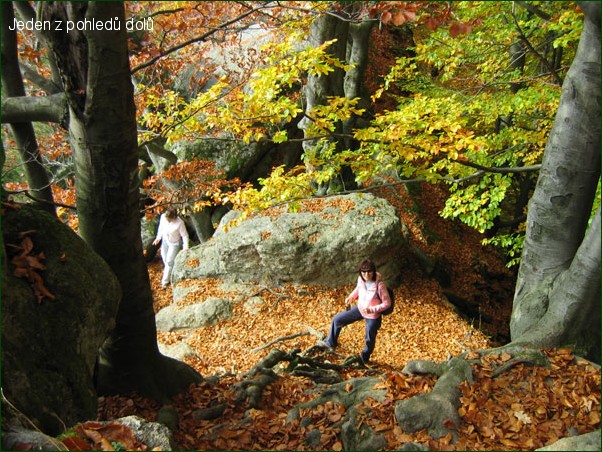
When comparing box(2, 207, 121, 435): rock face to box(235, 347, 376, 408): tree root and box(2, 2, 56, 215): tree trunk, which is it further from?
box(235, 347, 376, 408): tree root

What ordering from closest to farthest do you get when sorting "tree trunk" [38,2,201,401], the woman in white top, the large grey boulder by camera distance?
the large grey boulder → "tree trunk" [38,2,201,401] → the woman in white top

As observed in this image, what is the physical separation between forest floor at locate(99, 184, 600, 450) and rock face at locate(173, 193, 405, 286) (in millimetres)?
380

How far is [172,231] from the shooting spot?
10.7 m

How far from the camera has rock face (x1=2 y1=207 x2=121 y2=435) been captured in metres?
2.86

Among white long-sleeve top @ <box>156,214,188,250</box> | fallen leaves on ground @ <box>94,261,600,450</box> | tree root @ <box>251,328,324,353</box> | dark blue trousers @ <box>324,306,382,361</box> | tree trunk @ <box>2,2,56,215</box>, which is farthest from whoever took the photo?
white long-sleeve top @ <box>156,214,188,250</box>

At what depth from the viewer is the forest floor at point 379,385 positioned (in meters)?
3.36

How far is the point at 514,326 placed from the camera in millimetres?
5039

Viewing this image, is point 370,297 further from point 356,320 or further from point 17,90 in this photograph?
point 17,90

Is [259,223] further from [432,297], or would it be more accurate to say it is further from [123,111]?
[123,111]

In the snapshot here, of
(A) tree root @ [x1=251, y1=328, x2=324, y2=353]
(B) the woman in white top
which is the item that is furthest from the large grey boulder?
(B) the woman in white top

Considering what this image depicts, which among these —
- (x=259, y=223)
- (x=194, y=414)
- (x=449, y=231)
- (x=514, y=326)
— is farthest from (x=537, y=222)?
(x=449, y=231)

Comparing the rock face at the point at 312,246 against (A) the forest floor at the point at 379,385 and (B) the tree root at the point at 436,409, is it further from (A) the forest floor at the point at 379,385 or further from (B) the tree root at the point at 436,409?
(B) the tree root at the point at 436,409

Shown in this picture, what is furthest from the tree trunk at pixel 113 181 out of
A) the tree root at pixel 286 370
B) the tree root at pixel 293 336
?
the tree root at pixel 293 336

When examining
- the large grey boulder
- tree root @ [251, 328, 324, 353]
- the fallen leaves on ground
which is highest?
the large grey boulder
